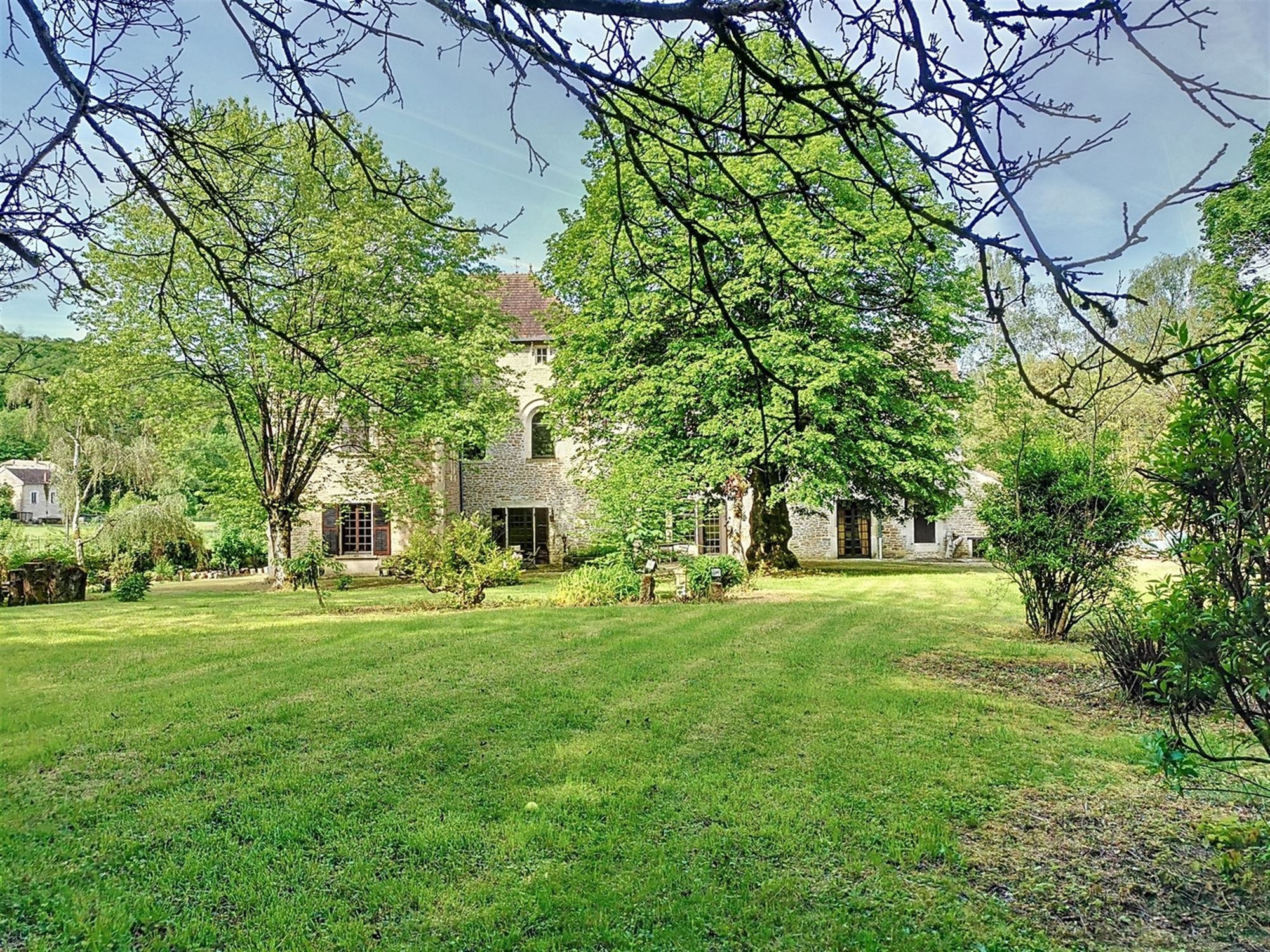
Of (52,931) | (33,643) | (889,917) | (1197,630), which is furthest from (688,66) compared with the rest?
(33,643)

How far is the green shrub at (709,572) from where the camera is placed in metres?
12.9

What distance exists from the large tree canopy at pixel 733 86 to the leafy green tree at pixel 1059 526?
618 cm

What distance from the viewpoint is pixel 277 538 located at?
17.8m

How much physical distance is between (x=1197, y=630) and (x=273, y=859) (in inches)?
160

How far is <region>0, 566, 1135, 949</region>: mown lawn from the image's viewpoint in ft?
9.72

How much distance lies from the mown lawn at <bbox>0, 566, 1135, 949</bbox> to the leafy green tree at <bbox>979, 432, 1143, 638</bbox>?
2.35ft

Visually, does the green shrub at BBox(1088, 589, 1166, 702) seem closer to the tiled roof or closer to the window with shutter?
the window with shutter

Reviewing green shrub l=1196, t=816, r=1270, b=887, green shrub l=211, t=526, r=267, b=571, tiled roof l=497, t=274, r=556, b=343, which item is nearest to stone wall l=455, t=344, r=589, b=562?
tiled roof l=497, t=274, r=556, b=343

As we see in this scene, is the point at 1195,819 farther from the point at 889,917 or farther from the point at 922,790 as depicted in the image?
the point at 889,917

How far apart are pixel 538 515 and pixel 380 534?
5.00 metres

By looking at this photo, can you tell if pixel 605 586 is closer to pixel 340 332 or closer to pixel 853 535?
pixel 340 332

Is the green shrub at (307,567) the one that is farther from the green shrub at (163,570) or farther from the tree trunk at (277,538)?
the green shrub at (163,570)

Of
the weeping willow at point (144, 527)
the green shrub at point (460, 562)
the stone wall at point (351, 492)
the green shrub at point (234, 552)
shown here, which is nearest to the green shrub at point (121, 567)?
the weeping willow at point (144, 527)

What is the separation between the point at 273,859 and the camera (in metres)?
3.47
